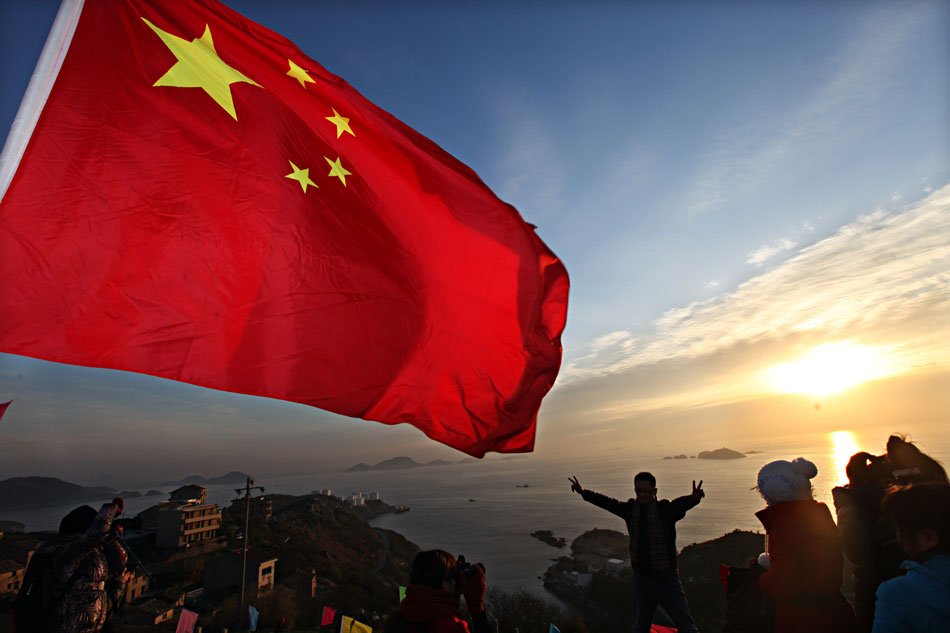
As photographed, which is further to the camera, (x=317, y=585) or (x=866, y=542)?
(x=317, y=585)

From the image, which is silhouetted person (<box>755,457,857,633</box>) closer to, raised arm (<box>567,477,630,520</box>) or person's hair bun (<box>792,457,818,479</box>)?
person's hair bun (<box>792,457,818,479</box>)

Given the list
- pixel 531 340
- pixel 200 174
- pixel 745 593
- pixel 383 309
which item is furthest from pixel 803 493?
pixel 200 174

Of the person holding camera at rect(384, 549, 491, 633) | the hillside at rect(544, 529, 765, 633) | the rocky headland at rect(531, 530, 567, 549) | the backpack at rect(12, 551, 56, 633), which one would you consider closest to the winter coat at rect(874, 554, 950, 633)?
the person holding camera at rect(384, 549, 491, 633)

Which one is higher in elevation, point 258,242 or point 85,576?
point 258,242

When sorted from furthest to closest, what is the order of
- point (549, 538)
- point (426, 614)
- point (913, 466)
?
point (549, 538) < point (913, 466) < point (426, 614)

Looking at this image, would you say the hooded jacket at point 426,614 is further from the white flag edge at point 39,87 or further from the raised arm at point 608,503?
the white flag edge at point 39,87

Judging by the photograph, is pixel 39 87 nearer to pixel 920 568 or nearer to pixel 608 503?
pixel 920 568

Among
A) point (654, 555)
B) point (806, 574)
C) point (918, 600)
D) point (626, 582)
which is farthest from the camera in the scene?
point (626, 582)

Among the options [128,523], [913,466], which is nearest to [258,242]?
[128,523]
